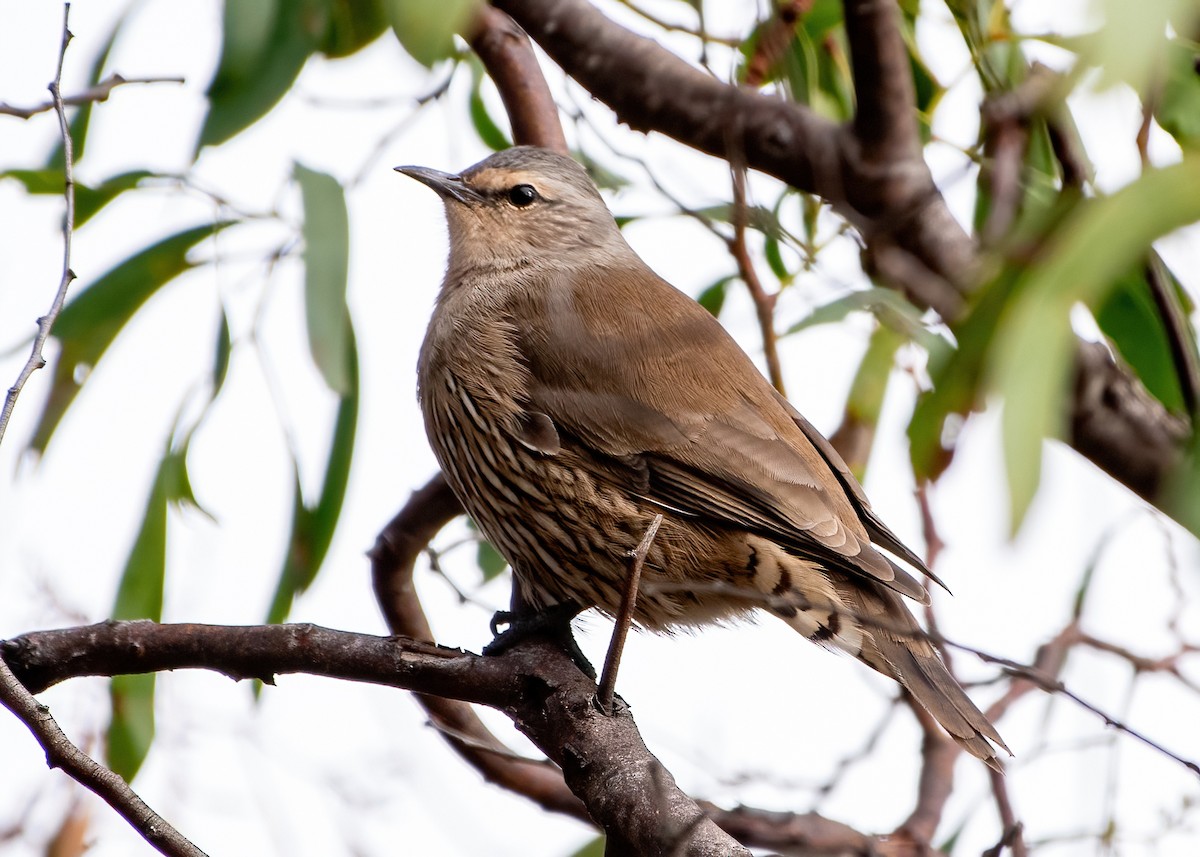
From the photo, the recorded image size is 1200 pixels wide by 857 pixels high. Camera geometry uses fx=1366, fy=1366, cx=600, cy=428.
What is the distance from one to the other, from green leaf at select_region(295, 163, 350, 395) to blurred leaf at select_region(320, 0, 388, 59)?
1.05 feet

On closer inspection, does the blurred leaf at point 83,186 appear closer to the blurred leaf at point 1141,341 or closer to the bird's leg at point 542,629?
the bird's leg at point 542,629

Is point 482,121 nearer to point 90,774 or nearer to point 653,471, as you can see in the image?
point 653,471

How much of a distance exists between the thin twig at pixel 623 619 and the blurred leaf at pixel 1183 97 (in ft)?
5.29

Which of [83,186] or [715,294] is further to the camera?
[715,294]

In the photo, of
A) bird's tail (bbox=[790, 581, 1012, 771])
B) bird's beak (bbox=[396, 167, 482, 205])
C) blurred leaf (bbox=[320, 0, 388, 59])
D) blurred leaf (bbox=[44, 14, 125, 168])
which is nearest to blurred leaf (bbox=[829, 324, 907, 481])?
bird's tail (bbox=[790, 581, 1012, 771])

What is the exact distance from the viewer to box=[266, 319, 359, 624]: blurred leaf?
3.38 metres

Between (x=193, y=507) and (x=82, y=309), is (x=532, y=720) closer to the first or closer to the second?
(x=193, y=507)

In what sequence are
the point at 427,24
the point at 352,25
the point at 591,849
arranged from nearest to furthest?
the point at 427,24, the point at 352,25, the point at 591,849

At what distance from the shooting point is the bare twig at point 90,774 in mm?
1739

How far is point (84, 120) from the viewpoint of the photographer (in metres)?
3.62

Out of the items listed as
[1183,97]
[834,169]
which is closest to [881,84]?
[834,169]

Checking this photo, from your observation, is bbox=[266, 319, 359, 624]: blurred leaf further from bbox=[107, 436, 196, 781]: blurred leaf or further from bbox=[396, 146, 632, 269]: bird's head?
bbox=[396, 146, 632, 269]: bird's head

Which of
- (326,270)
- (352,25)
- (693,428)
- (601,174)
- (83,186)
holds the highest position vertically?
(601,174)

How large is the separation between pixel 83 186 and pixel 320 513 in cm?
106
